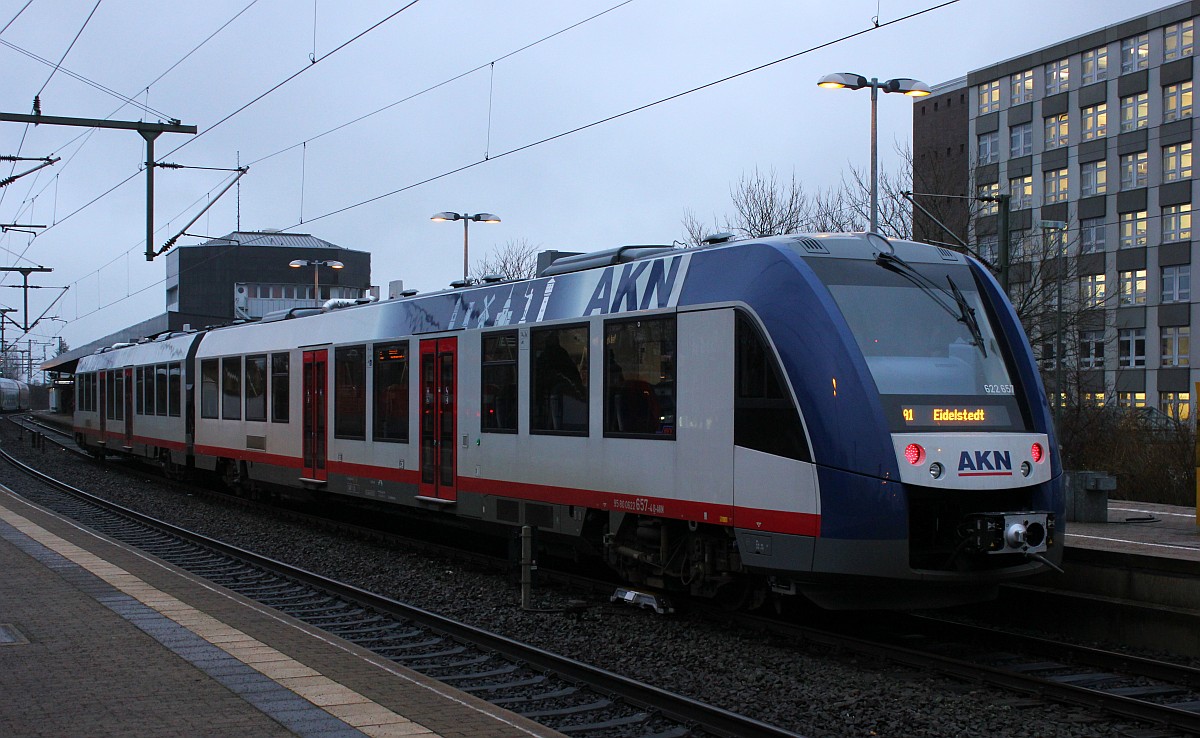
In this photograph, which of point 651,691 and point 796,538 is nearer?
point 651,691

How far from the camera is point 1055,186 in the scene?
54281mm

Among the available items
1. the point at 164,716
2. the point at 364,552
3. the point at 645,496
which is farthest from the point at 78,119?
the point at 164,716

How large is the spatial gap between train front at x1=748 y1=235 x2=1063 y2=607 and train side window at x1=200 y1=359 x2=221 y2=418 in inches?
645

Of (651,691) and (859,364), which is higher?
(859,364)

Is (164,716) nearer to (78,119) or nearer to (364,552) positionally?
(364,552)

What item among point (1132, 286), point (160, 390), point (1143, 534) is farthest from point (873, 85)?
point (1132, 286)

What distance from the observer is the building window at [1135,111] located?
5009 cm

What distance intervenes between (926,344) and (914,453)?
1213mm

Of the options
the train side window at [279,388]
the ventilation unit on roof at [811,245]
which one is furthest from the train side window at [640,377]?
the train side window at [279,388]

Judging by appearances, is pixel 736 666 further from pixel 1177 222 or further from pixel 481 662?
pixel 1177 222

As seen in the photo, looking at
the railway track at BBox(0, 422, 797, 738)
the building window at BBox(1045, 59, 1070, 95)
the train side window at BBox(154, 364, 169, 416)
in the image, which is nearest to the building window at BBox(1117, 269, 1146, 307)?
the building window at BBox(1045, 59, 1070, 95)

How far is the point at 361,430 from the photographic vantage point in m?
17.0

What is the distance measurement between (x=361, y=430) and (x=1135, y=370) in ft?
144

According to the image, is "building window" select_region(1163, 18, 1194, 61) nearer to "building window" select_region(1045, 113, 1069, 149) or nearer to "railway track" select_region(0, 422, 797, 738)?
"building window" select_region(1045, 113, 1069, 149)
